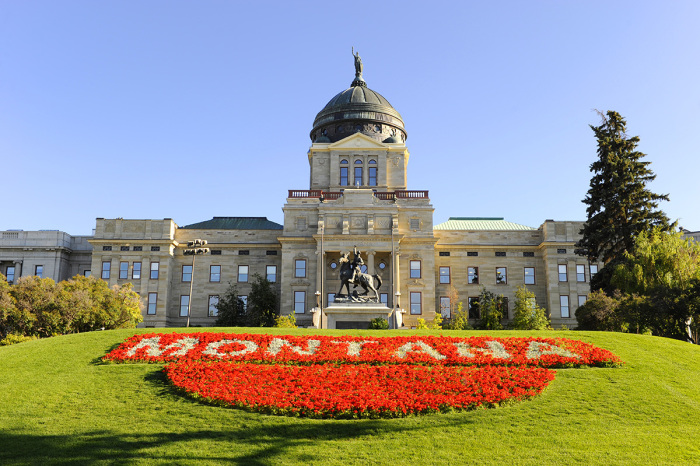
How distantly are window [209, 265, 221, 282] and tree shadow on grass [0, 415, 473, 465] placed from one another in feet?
157

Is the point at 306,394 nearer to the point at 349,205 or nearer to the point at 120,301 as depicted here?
the point at 120,301

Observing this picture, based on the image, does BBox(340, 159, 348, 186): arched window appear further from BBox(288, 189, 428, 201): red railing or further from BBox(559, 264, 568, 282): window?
BBox(559, 264, 568, 282): window

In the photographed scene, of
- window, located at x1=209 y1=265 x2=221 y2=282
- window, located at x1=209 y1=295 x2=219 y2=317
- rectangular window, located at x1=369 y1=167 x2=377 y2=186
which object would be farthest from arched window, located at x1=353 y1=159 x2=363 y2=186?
window, located at x1=209 y1=295 x2=219 y2=317

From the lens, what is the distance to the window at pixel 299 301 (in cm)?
6156

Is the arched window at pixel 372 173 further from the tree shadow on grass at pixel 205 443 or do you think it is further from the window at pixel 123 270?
the tree shadow on grass at pixel 205 443

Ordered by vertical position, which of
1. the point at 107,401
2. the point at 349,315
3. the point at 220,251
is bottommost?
the point at 107,401

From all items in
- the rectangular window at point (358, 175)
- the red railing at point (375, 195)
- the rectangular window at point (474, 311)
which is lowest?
the rectangular window at point (474, 311)

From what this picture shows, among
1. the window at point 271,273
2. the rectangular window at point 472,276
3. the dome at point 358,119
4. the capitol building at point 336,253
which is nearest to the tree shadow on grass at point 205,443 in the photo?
the capitol building at point 336,253

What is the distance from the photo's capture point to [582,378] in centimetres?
2362

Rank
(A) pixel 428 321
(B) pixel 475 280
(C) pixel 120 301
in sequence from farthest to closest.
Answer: (B) pixel 475 280
(A) pixel 428 321
(C) pixel 120 301

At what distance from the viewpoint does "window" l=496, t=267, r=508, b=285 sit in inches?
2574

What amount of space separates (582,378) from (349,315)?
69.6 ft

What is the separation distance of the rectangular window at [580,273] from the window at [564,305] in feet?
7.88

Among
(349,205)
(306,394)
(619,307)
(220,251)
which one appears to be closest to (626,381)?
(306,394)
